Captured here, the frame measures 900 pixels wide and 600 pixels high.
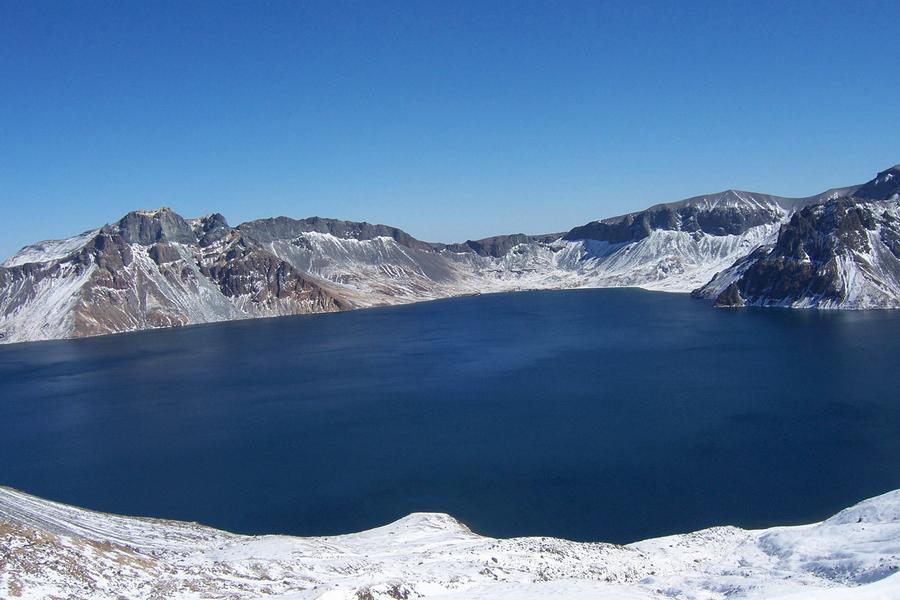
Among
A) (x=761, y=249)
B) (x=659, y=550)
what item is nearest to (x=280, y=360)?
(x=659, y=550)

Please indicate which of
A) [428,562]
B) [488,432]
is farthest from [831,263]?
[428,562]

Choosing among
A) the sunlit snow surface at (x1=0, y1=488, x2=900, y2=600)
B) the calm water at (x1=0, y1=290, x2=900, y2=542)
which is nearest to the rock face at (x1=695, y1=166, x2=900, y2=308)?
the calm water at (x1=0, y1=290, x2=900, y2=542)

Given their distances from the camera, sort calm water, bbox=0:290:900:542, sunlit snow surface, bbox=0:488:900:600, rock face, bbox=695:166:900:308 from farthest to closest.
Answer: rock face, bbox=695:166:900:308
calm water, bbox=0:290:900:542
sunlit snow surface, bbox=0:488:900:600

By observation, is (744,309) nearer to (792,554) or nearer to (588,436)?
(588,436)

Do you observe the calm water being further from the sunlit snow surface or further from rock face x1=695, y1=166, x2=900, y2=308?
rock face x1=695, y1=166, x2=900, y2=308

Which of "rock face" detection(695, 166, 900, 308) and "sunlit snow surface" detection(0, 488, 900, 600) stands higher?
"rock face" detection(695, 166, 900, 308)

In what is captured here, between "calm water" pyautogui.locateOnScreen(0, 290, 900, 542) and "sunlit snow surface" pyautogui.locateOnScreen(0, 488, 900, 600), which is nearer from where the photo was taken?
"sunlit snow surface" pyautogui.locateOnScreen(0, 488, 900, 600)

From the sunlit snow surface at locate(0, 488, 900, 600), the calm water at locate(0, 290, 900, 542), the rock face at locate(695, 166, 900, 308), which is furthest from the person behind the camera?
the rock face at locate(695, 166, 900, 308)
